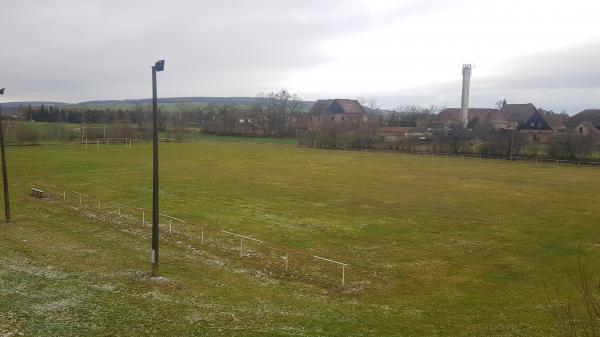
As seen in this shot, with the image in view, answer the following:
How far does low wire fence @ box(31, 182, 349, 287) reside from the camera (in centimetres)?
2044

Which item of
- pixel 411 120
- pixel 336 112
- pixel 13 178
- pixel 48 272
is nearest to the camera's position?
pixel 48 272

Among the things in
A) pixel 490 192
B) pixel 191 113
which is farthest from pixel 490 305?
pixel 191 113

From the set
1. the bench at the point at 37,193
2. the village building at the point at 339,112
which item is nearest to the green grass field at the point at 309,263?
the bench at the point at 37,193

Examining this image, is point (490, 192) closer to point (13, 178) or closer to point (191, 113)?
point (13, 178)

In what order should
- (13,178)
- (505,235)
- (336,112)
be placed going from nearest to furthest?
(505,235) < (13,178) < (336,112)

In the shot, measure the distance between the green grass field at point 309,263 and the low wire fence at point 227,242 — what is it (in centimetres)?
21

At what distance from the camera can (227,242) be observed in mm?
24734

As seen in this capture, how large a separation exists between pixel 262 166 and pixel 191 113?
113m

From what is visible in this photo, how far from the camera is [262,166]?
6259 cm

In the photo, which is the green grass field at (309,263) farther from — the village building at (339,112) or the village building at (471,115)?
the village building at (339,112)

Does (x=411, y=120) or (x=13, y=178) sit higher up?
(x=411, y=120)

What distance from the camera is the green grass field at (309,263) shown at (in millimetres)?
14547

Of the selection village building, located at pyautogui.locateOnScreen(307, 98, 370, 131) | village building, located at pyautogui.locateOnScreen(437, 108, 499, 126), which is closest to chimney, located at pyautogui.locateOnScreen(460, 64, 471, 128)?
village building, located at pyautogui.locateOnScreen(437, 108, 499, 126)

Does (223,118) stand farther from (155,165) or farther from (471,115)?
(155,165)
